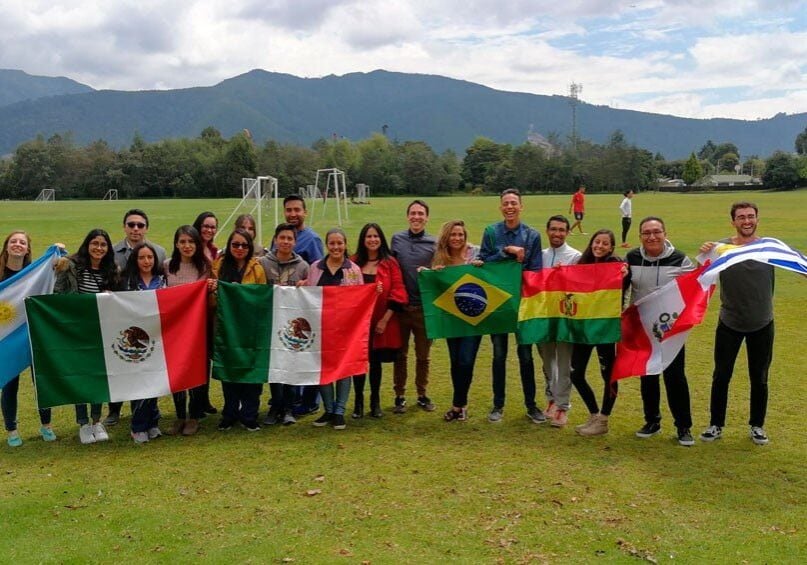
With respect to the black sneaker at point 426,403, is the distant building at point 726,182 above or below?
above

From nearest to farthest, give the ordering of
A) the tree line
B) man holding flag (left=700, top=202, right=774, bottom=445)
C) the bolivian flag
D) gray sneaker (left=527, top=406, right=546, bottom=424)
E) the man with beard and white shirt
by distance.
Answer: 1. man holding flag (left=700, top=202, right=774, bottom=445)
2. the bolivian flag
3. the man with beard and white shirt
4. gray sneaker (left=527, top=406, right=546, bottom=424)
5. the tree line

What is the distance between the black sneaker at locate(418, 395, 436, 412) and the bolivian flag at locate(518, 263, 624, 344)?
130 cm

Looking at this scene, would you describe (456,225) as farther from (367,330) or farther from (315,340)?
(315,340)

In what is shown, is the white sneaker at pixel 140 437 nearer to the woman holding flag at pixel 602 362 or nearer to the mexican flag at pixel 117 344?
the mexican flag at pixel 117 344

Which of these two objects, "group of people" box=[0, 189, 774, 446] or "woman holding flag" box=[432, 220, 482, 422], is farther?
"woman holding flag" box=[432, 220, 482, 422]

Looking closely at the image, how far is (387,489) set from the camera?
17.9ft

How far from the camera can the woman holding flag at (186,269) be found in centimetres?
674

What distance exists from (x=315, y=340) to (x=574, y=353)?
2.61m

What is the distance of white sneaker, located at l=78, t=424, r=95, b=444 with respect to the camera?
6.57m

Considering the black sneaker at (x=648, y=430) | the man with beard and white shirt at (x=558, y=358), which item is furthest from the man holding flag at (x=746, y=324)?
the man with beard and white shirt at (x=558, y=358)

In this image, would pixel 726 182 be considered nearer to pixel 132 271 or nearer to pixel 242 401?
pixel 242 401

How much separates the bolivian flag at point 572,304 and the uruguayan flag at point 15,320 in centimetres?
473

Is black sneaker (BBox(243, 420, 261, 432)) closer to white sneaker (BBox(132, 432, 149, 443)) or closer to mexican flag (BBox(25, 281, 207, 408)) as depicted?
mexican flag (BBox(25, 281, 207, 408))

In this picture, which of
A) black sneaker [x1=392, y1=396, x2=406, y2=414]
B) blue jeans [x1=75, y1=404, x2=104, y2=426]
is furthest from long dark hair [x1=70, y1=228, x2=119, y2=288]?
black sneaker [x1=392, y1=396, x2=406, y2=414]
